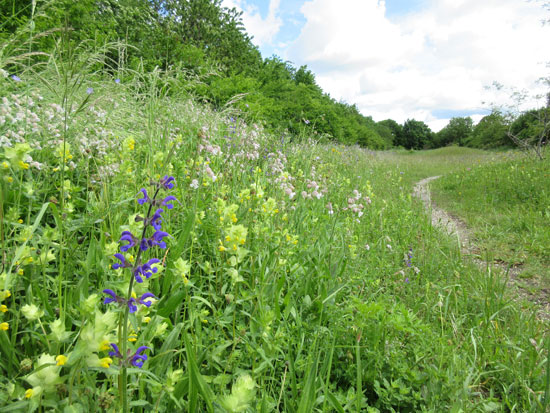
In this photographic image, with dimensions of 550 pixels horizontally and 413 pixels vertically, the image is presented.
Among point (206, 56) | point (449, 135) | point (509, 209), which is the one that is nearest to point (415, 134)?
point (449, 135)

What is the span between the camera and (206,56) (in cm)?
1839

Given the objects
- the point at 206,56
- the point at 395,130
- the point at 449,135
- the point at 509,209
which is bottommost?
the point at 509,209

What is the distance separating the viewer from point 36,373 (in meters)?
0.82

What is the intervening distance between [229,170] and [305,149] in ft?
6.90

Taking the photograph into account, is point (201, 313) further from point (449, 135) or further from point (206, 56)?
point (449, 135)

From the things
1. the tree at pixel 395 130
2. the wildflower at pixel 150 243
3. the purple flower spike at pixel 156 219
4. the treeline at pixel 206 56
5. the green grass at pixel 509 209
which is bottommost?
the green grass at pixel 509 209

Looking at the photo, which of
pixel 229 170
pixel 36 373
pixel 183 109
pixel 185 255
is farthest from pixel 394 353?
pixel 183 109

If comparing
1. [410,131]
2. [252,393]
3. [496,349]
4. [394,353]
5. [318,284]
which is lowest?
[496,349]

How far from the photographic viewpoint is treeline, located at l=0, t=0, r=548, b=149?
15.6ft

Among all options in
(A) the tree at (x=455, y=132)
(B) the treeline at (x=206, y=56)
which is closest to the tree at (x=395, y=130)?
(A) the tree at (x=455, y=132)

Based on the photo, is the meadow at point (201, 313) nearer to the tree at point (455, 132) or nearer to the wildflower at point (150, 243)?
the wildflower at point (150, 243)

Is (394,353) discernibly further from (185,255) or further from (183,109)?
(183,109)

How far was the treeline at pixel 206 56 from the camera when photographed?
4766mm

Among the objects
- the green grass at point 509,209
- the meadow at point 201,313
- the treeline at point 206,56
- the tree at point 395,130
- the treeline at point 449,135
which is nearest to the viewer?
the meadow at point 201,313
